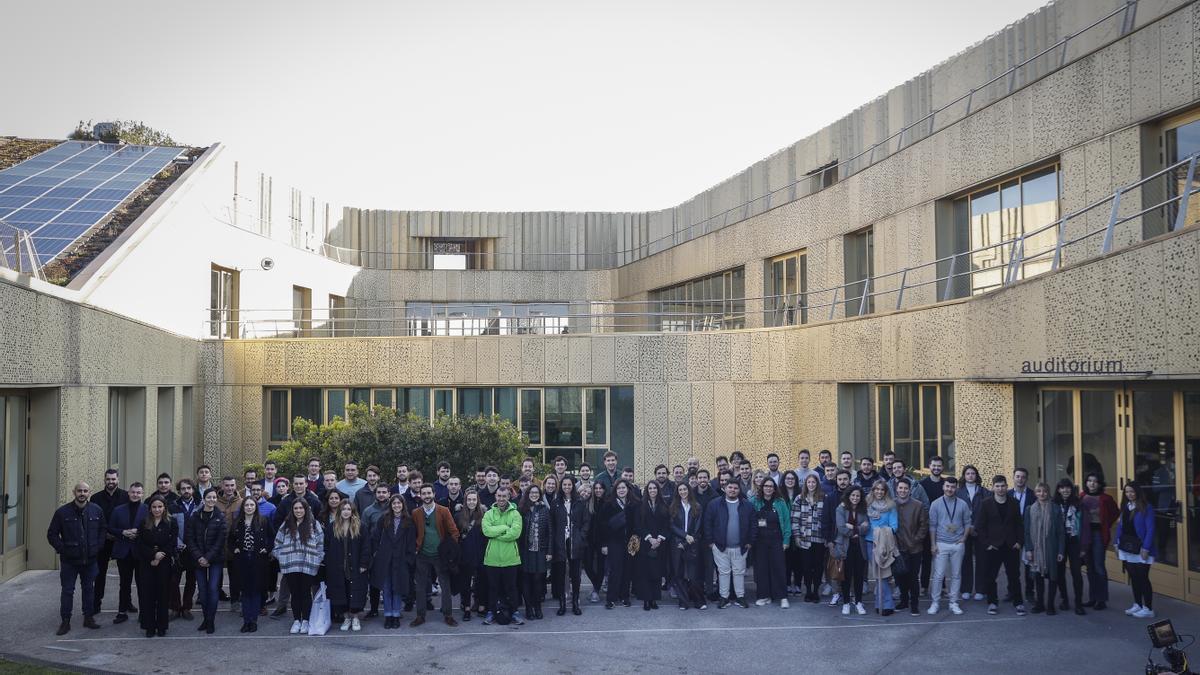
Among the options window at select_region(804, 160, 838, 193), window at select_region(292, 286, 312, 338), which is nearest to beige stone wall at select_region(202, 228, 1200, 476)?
window at select_region(804, 160, 838, 193)

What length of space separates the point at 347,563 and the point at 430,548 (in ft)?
3.24

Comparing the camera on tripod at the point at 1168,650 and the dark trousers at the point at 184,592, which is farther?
the dark trousers at the point at 184,592

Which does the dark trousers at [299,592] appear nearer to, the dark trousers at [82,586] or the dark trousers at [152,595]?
the dark trousers at [152,595]

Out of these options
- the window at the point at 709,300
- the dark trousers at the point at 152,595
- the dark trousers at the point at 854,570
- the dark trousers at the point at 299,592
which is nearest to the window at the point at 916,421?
the dark trousers at the point at 854,570

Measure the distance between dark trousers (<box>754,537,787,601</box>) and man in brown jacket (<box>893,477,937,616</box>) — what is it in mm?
1442

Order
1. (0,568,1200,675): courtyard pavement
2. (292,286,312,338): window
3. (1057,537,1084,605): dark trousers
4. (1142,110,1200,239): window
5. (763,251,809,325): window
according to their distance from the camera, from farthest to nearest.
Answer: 1. (292,286,312,338): window
2. (763,251,809,325): window
3. (1142,110,1200,239): window
4. (1057,537,1084,605): dark trousers
5. (0,568,1200,675): courtyard pavement

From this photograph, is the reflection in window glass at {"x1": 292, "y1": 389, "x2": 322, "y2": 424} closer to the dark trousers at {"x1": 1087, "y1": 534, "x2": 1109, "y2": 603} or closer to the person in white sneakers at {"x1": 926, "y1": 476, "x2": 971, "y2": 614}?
the person in white sneakers at {"x1": 926, "y1": 476, "x2": 971, "y2": 614}

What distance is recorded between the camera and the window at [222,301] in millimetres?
24364

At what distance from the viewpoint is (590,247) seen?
40.0 meters

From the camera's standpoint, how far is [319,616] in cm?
1154

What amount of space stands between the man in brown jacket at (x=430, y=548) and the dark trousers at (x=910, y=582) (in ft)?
18.2

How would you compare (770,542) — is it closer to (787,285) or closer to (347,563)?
(347,563)

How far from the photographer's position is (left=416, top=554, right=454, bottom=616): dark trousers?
39.1 feet

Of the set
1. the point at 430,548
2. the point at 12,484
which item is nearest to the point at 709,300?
the point at 430,548
